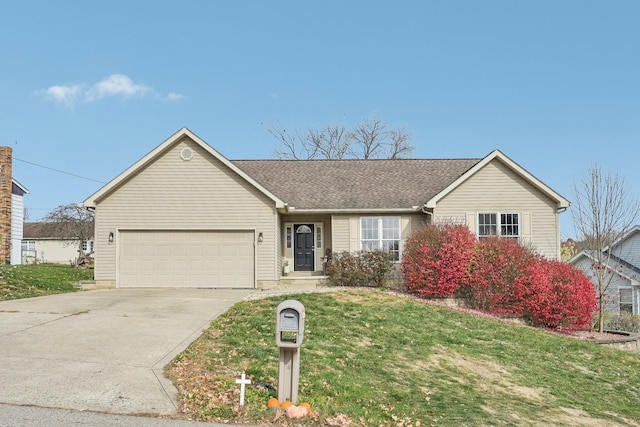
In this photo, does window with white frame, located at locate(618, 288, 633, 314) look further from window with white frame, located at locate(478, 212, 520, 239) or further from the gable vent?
the gable vent

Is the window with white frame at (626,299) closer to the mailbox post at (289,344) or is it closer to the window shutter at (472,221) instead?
the window shutter at (472,221)

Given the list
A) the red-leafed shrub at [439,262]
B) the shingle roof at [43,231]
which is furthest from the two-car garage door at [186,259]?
the shingle roof at [43,231]

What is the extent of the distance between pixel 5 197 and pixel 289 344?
927 inches

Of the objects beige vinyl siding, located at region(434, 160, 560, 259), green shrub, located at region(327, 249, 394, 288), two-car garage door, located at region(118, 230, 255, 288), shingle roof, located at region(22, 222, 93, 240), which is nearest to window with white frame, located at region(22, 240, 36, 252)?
shingle roof, located at region(22, 222, 93, 240)

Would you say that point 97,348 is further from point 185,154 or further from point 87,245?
point 87,245

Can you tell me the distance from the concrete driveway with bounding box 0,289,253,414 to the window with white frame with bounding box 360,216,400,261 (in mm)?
7016

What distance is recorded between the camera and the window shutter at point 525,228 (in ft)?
65.5

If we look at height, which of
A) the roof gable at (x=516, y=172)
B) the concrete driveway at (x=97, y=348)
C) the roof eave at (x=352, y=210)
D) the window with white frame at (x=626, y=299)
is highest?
the roof gable at (x=516, y=172)

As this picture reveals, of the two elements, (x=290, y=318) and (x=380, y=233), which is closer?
(x=290, y=318)

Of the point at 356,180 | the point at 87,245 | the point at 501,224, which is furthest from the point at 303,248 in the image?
the point at 87,245

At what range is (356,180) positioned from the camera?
22.9m

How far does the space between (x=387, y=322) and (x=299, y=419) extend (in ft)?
22.2

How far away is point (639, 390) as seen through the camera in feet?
35.0

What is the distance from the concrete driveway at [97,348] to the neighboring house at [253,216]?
3.67 m
